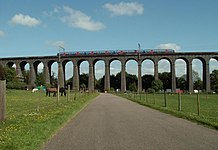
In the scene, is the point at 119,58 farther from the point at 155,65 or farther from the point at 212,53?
the point at 212,53

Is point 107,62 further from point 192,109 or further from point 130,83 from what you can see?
point 192,109

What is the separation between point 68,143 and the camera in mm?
9594

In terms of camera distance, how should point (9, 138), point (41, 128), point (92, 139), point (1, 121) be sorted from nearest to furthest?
1. point (9, 138)
2. point (92, 139)
3. point (41, 128)
4. point (1, 121)

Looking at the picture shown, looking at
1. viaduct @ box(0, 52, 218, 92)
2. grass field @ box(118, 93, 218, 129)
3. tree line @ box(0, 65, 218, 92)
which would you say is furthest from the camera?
viaduct @ box(0, 52, 218, 92)

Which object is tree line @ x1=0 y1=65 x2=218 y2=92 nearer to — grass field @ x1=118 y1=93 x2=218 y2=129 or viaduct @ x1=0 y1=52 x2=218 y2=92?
viaduct @ x1=0 y1=52 x2=218 y2=92

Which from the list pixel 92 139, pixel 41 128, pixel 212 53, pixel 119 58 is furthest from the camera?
pixel 119 58

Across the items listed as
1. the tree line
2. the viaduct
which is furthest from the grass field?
the viaduct

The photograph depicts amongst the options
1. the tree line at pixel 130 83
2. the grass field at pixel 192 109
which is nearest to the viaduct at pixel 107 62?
the tree line at pixel 130 83

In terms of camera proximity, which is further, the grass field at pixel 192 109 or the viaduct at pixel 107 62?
the viaduct at pixel 107 62

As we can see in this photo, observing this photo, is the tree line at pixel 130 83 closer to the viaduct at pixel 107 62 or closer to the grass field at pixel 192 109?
the viaduct at pixel 107 62

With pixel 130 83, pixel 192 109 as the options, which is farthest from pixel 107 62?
pixel 192 109

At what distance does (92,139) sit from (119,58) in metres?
124

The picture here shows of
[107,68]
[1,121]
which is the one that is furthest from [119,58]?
[1,121]

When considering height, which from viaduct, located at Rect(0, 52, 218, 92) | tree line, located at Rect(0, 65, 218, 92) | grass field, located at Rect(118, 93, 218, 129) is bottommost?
grass field, located at Rect(118, 93, 218, 129)
